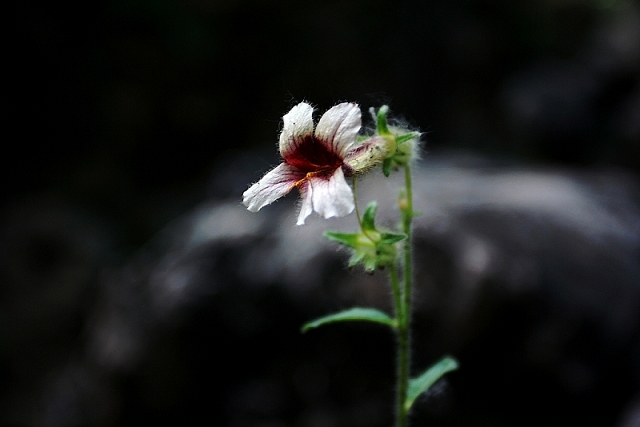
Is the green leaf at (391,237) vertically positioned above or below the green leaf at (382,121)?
below

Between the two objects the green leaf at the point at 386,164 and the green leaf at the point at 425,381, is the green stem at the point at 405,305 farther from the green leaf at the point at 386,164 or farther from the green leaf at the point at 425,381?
the green leaf at the point at 386,164

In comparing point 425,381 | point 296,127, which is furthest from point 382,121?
point 425,381

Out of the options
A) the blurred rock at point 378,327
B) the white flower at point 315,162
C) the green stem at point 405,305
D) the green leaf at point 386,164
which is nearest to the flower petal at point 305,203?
the white flower at point 315,162

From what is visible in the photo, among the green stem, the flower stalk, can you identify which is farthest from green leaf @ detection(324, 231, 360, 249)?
the green stem

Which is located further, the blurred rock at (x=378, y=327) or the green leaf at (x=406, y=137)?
the blurred rock at (x=378, y=327)

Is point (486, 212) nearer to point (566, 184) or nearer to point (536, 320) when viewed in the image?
point (536, 320)

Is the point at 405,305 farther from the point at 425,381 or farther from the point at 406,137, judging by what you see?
the point at 406,137
